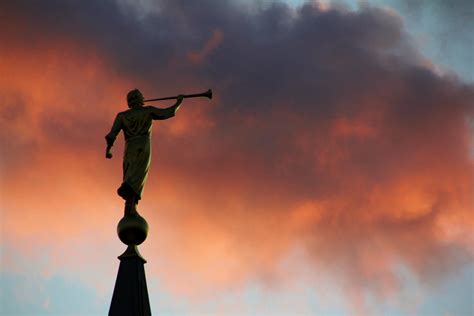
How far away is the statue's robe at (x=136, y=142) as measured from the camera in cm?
2256

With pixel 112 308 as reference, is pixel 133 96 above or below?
above

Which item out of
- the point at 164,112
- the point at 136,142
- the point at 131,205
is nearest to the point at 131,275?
the point at 131,205

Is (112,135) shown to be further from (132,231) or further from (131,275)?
(131,275)

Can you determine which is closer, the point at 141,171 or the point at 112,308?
the point at 112,308

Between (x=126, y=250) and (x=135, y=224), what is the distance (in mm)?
644

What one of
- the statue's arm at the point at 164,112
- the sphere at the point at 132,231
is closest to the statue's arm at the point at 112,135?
the statue's arm at the point at 164,112

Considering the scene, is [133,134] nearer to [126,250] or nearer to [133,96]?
[133,96]

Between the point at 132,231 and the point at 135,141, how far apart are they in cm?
234

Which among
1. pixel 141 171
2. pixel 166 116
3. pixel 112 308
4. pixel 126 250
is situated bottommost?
pixel 112 308

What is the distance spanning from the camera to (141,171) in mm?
22703

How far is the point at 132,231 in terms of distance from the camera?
22.1 m

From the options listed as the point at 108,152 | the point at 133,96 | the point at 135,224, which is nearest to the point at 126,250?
the point at 135,224

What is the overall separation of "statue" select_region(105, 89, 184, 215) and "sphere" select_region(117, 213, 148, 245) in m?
0.39

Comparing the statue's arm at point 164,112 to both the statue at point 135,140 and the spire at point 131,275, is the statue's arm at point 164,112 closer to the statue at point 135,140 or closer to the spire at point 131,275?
the statue at point 135,140
